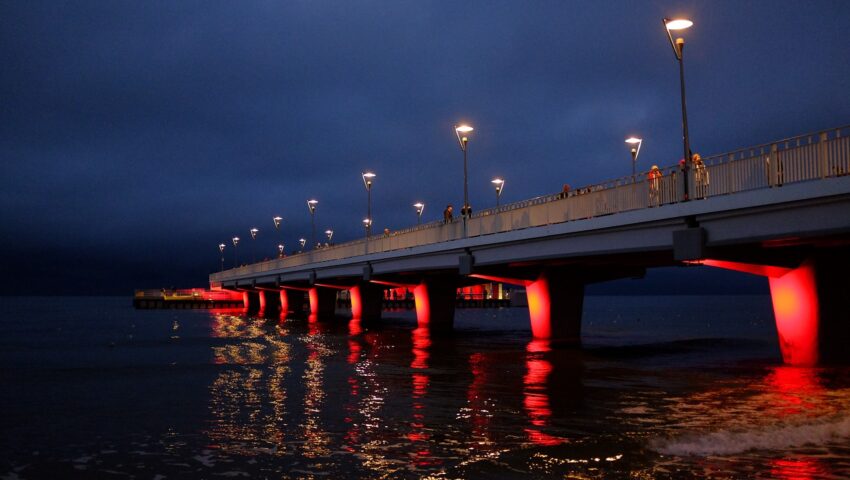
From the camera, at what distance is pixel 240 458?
15461 millimetres

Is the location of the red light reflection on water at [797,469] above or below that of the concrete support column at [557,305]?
below

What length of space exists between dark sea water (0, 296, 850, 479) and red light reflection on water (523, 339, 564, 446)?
63mm

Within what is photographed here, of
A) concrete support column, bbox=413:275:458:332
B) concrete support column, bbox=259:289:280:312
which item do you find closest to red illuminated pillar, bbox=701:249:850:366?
concrete support column, bbox=413:275:458:332

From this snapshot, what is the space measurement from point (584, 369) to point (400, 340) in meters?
22.1

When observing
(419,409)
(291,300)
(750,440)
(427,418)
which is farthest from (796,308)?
(291,300)

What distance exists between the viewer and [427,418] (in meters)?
20.0

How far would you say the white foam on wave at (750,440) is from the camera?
15.5 m

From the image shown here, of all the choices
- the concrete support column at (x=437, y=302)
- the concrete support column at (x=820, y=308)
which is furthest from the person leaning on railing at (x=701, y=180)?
the concrete support column at (x=437, y=302)

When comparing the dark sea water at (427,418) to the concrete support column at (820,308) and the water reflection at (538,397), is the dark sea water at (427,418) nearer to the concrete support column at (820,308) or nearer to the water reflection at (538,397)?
the water reflection at (538,397)

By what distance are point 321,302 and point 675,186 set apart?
80.7 m

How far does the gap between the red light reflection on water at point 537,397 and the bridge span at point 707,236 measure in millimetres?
4713

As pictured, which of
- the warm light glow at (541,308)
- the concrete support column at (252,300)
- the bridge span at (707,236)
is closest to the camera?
the bridge span at (707,236)

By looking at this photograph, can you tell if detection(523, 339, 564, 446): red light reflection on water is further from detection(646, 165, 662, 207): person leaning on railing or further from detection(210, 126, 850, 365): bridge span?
detection(646, 165, 662, 207): person leaning on railing

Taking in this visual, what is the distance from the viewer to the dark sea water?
14.6 m
